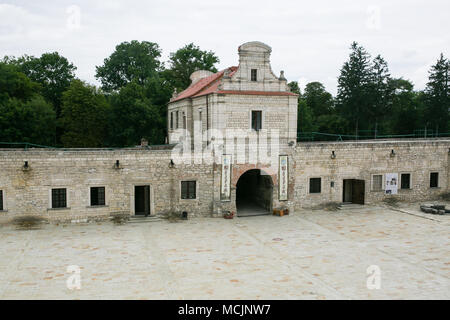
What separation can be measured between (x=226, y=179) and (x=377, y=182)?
1192 centimetres

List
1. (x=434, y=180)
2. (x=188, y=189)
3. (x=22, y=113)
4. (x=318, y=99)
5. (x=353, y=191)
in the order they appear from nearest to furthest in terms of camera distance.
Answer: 1. (x=188, y=189)
2. (x=353, y=191)
3. (x=434, y=180)
4. (x=22, y=113)
5. (x=318, y=99)

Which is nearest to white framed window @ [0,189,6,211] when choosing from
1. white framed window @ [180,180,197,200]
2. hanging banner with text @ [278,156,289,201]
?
white framed window @ [180,180,197,200]

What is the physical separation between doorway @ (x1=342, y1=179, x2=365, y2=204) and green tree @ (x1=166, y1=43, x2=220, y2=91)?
2751cm

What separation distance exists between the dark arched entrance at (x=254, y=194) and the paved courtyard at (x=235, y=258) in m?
1.96

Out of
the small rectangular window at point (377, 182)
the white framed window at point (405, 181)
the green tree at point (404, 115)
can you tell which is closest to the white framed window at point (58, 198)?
the small rectangular window at point (377, 182)

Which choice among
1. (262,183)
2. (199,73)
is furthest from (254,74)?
(199,73)

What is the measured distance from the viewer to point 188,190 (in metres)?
27.2

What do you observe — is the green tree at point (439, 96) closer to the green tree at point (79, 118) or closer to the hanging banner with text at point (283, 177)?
the hanging banner with text at point (283, 177)

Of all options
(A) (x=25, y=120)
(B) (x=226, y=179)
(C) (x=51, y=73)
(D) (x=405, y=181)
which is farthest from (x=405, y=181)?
(C) (x=51, y=73)

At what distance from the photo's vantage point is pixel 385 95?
57625 mm

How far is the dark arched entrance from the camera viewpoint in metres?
29.1

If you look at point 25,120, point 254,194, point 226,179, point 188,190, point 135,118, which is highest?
point 135,118

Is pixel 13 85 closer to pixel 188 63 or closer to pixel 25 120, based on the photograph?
pixel 25 120

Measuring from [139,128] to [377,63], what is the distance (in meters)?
35.0
